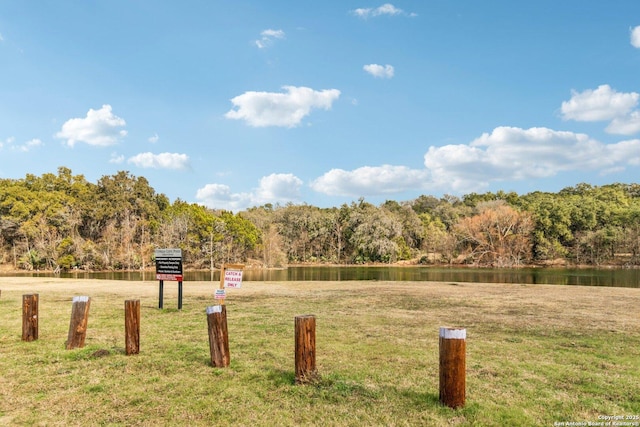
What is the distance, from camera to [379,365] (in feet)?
23.3

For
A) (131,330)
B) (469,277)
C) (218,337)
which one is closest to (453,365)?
(218,337)

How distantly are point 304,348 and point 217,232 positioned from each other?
183ft

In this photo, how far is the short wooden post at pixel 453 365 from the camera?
5.18 m

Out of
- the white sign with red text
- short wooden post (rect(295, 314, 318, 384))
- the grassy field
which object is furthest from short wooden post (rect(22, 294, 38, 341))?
short wooden post (rect(295, 314, 318, 384))

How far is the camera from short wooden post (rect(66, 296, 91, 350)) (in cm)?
830

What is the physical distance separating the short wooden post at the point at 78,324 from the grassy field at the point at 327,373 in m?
0.22

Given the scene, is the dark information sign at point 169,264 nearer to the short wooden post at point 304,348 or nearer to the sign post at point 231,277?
the sign post at point 231,277

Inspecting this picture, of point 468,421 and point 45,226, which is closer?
point 468,421

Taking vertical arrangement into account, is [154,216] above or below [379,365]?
above

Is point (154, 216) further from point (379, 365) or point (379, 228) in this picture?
point (379, 365)

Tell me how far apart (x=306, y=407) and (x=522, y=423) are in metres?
2.55

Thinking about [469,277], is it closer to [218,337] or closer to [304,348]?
[218,337]

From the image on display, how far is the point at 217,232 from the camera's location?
197 ft

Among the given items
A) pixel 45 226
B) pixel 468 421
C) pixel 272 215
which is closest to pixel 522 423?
pixel 468 421
